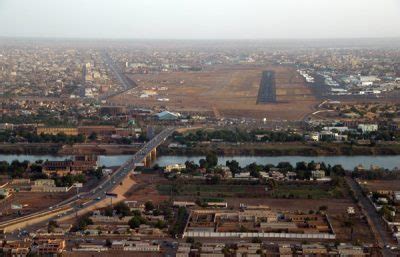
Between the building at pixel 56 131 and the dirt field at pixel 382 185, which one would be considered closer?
the dirt field at pixel 382 185

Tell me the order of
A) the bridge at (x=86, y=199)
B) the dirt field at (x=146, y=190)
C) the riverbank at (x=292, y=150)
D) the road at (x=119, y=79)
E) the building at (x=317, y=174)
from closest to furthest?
the bridge at (x=86, y=199), the dirt field at (x=146, y=190), the building at (x=317, y=174), the riverbank at (x=292, y=150), the road at (x=119, y=79)

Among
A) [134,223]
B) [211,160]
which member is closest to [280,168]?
[211,160]

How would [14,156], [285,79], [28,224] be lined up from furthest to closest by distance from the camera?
[285,79], [14,156], [28,224]

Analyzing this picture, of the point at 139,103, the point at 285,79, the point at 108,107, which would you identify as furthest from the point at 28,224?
the point at 285,79

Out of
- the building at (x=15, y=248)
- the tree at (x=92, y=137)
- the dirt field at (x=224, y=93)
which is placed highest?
the building at (x=15, y=248)

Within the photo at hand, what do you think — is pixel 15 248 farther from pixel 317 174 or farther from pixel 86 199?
pixel 317 174

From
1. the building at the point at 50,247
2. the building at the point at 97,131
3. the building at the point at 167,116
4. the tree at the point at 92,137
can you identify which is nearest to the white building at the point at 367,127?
the building at the point at 167,116

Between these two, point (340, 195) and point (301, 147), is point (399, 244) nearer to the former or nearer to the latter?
point (340, 195)

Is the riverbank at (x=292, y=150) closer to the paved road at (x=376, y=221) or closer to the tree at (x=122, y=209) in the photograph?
the paved road at (x=376, y=221)
